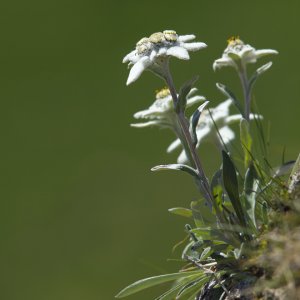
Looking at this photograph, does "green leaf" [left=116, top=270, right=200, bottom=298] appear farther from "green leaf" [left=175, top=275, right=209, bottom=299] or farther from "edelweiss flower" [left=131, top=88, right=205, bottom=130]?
"edelweiss flower" [left=131, top=88, right=205, bottom=130]

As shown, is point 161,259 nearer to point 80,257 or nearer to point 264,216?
point 80,257

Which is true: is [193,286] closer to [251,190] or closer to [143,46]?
[251,190]

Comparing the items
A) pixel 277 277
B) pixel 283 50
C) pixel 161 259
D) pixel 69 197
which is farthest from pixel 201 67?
pixel 277 277

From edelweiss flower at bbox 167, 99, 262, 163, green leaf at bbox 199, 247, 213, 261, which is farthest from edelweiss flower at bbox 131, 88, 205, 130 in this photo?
green leaf at bbox 199, 247, 213, 261

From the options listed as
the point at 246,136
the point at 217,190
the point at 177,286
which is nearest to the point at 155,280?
the point at 177,286

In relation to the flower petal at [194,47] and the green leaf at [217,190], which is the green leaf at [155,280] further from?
the flower petal at [194,47]
